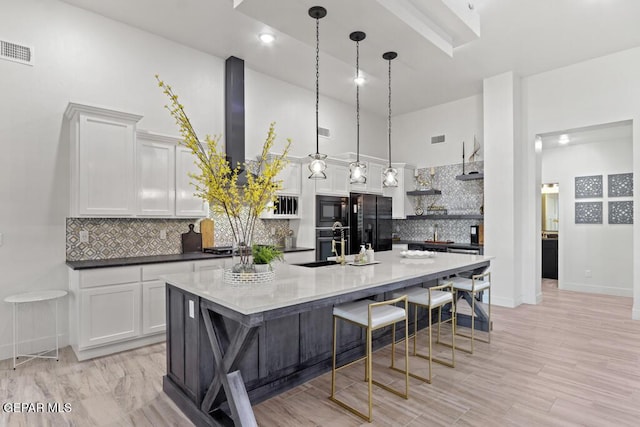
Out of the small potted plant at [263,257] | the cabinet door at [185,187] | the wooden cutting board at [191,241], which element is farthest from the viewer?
the wooden cutting board at [191,241]

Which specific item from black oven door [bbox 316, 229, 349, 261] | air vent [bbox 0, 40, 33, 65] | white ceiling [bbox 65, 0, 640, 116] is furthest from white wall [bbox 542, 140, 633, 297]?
air vent [bbox 0, 40, 33, 65]

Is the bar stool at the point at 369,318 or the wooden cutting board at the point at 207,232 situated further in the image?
the wooden cutting board at the point at 207,232

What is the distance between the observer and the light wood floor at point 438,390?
2.38m

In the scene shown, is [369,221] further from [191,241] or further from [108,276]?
[108,276]

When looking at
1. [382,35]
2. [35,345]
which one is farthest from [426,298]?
[35,345]

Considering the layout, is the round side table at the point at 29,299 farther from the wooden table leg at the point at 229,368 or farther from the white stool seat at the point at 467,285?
the white stool seat at the point at 467,285

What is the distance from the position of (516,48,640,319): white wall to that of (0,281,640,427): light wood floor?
2.22 meters

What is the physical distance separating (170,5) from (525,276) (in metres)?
5.94

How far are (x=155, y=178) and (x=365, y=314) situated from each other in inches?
115

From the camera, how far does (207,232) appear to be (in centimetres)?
471

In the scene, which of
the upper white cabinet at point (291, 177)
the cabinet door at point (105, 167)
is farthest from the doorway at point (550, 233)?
the cabinet door at point (105, 167)

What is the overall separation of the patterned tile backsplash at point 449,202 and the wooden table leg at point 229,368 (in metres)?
5.30

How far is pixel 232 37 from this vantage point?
4.36m

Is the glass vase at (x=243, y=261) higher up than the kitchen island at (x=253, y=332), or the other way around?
the glass vase at (x=243, y=261)
